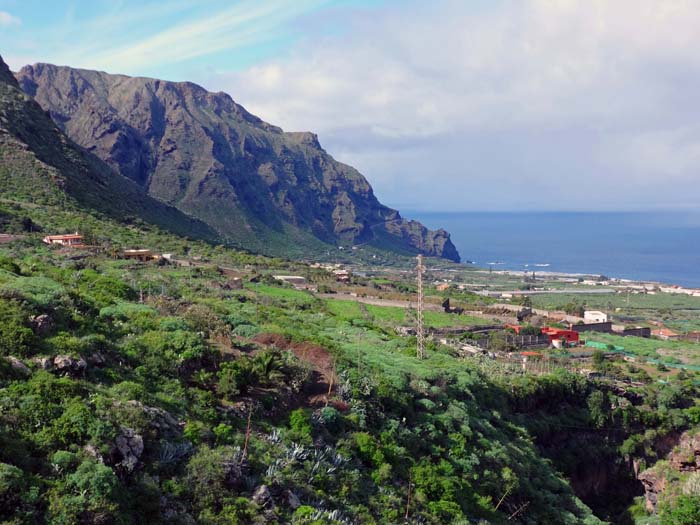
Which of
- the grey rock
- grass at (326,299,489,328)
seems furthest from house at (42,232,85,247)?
the grey rock

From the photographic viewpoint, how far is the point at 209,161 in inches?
5630

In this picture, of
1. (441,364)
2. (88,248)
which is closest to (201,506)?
(441,364)

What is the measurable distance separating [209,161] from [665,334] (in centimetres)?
11333

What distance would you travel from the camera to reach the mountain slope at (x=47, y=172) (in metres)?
59.0

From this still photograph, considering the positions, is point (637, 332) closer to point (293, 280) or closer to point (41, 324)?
point (293, 280)

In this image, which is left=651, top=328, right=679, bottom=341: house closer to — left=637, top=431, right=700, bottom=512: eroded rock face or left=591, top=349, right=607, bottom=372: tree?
left=591, top=349, right=607, bottom=372: tree

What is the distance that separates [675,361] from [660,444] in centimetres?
1607

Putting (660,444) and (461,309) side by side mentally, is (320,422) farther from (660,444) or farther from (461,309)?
(461,309)

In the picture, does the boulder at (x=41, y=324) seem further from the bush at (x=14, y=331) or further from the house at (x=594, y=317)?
the house at (x=594, y=317)

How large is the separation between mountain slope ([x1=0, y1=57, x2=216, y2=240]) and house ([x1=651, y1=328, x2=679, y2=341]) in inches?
2270

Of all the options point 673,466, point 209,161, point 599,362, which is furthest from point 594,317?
point 209,161

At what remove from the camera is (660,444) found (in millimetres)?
27391

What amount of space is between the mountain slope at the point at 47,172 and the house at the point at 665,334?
2270 inches

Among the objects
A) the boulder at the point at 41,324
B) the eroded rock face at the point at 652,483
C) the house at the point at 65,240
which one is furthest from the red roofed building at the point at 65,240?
the eroded rock face at the point at 652,483
